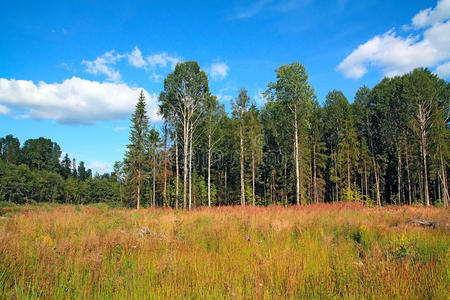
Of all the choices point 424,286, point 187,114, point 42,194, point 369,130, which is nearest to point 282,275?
point 424,286

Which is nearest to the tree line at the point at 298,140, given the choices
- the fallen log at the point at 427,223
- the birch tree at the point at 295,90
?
the birch tree at the point at 295,90

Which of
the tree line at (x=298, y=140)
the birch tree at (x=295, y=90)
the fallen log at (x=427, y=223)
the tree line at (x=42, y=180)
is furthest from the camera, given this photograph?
the tree line at (x=42, y=180)

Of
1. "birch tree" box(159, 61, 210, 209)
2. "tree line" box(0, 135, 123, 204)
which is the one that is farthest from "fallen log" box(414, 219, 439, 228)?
"tree line" box(0, 135, 123, 204)

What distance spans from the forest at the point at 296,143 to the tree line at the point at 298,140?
5.6 inches

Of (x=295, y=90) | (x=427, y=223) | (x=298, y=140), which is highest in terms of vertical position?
(x=295, y=90)

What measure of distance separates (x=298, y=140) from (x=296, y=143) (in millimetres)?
12530

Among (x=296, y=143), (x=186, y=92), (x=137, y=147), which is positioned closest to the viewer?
(x=296, y=143)

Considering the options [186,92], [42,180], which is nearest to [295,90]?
[186,92]

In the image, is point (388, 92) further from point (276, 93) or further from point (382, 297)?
point (382, 297)

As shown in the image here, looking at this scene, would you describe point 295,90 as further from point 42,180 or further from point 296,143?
point 42,180

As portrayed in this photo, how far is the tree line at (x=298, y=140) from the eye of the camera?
2212 centimetres

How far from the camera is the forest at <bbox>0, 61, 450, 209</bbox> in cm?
2217

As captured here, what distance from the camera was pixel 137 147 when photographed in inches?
1192

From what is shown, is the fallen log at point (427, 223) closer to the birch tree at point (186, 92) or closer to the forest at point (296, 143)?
the forest at point (296, 143)
